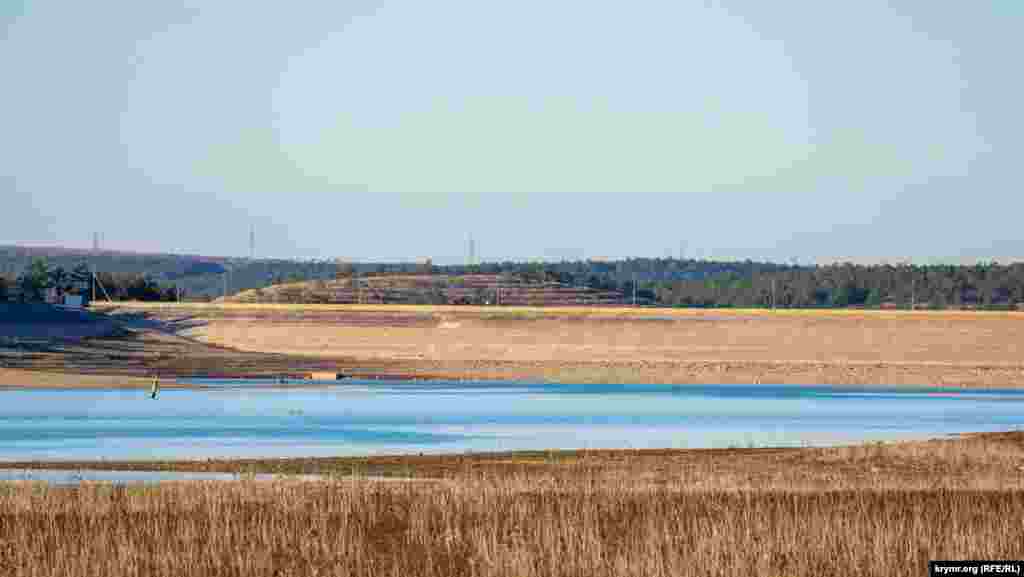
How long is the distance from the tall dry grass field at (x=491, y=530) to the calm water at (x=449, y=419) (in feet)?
38.4

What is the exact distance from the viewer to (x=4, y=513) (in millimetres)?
26219

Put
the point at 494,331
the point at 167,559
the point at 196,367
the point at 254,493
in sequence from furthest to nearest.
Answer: the point at 494,331 < the point at 196,367 < the point at 254,493 < the point at 167,559

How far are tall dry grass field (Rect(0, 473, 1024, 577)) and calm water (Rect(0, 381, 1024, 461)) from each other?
11.7 metres

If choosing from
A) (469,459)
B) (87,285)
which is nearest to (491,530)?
(469,459)

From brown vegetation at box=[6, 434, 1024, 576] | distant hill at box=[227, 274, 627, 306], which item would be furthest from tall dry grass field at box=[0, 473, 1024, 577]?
distant hill at box=[227, 274, 627, 306]

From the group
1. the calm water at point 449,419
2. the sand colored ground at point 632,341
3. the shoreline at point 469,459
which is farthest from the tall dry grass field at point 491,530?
the sand colored ground at point 632,341

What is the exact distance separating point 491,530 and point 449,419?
3224 cm

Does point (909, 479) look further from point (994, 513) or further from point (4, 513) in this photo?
point (4, 513)

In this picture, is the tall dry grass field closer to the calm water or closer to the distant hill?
the calm water

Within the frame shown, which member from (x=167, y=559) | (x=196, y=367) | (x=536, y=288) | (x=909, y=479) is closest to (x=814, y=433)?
(x=909, y=479)

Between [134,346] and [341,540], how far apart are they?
321 ft

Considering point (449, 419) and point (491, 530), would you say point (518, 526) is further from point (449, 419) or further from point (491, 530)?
point (449, 419)

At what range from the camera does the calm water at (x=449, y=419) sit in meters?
43.8

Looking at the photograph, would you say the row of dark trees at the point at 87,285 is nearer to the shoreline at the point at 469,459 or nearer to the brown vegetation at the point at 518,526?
the shoreline at the point at 469,459
